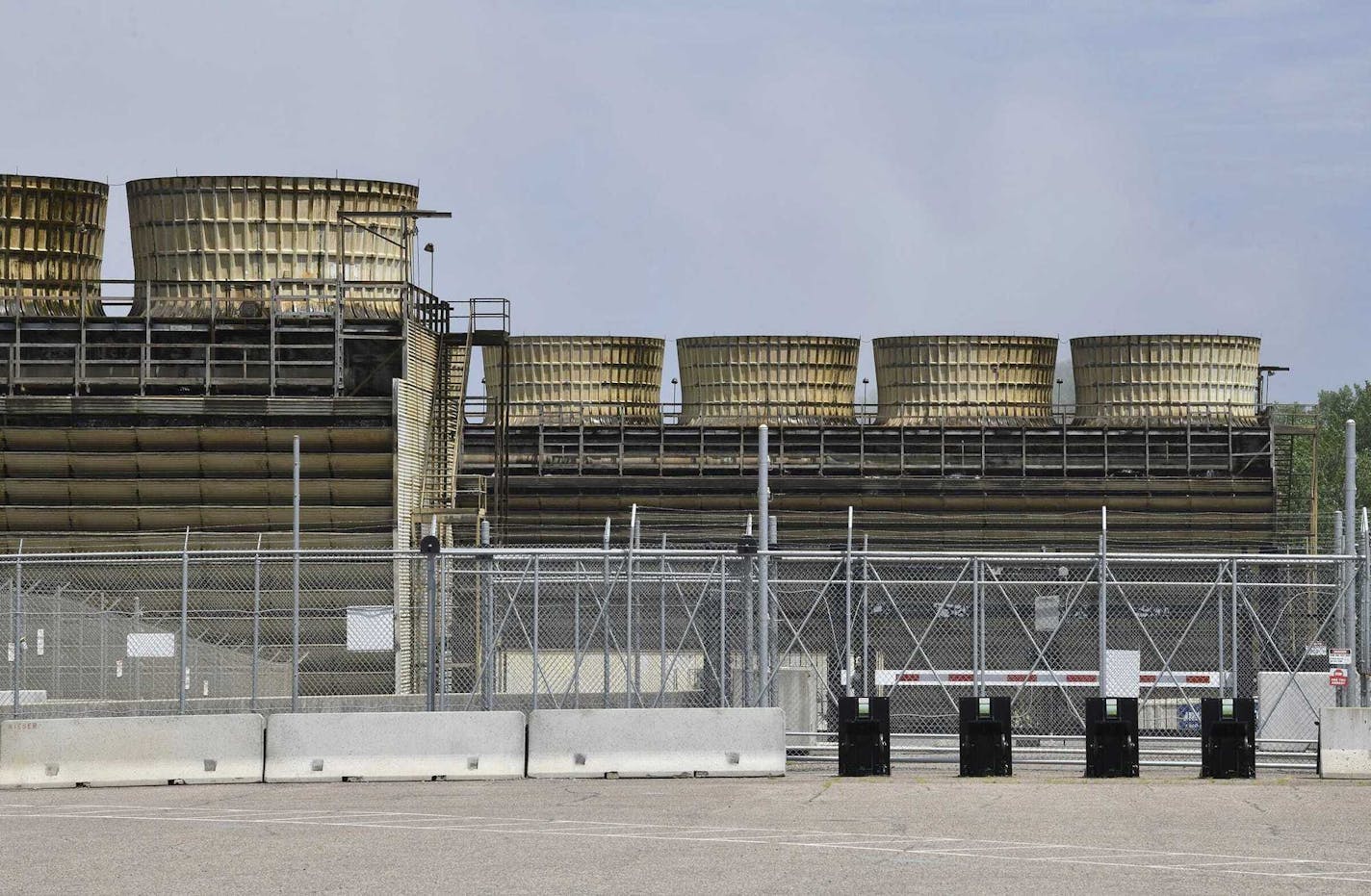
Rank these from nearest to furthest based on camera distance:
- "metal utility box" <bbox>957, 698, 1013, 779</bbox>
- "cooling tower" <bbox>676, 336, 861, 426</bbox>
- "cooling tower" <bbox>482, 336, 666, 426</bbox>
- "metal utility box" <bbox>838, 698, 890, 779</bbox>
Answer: "metal utility box" <bbox>838, 698, 890, 779</bbox> < "metal utility box" <bbox>957, 698, 1013, 779</bbox> < "cooling tower" <bbox>676, 336, 861, 426</bbox> < "cooling tower" <bbox>482, 336, 666, 426</bbox>

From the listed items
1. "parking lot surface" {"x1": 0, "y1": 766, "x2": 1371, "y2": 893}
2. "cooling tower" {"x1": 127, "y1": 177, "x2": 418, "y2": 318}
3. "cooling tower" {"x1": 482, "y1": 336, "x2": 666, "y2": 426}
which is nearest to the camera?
"parking lot surface" {"x1": 0, "y1": 766, "x2": 1371, "y2": 893}

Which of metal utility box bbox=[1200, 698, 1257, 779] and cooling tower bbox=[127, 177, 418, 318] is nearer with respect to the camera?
metal utility box bbox=[1200, 698, 1257, 779]

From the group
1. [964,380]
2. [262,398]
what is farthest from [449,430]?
[964,380]

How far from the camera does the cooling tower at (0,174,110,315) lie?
142 feet

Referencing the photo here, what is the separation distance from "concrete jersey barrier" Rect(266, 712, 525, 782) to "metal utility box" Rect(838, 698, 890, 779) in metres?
3.48

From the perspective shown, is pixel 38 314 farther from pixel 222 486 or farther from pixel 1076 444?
pixel 1076 444

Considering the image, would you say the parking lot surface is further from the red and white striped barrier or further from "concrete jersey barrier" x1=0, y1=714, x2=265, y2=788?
the red and white striped barrier

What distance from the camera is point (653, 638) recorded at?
4228 cm

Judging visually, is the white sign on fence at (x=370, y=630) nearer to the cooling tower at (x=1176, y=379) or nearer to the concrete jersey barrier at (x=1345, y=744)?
the concrete jersey barrier at (x=1345, y=744)

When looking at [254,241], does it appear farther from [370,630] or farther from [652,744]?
[652,744]

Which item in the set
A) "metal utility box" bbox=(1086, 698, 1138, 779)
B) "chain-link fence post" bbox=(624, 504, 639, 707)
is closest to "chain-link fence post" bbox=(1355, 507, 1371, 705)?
"metal utility box" bbox=(1086, 698, 1138, 779)

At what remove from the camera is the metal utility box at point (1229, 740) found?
880 inches

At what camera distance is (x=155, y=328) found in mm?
41500

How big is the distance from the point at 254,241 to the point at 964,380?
77.8 ft
